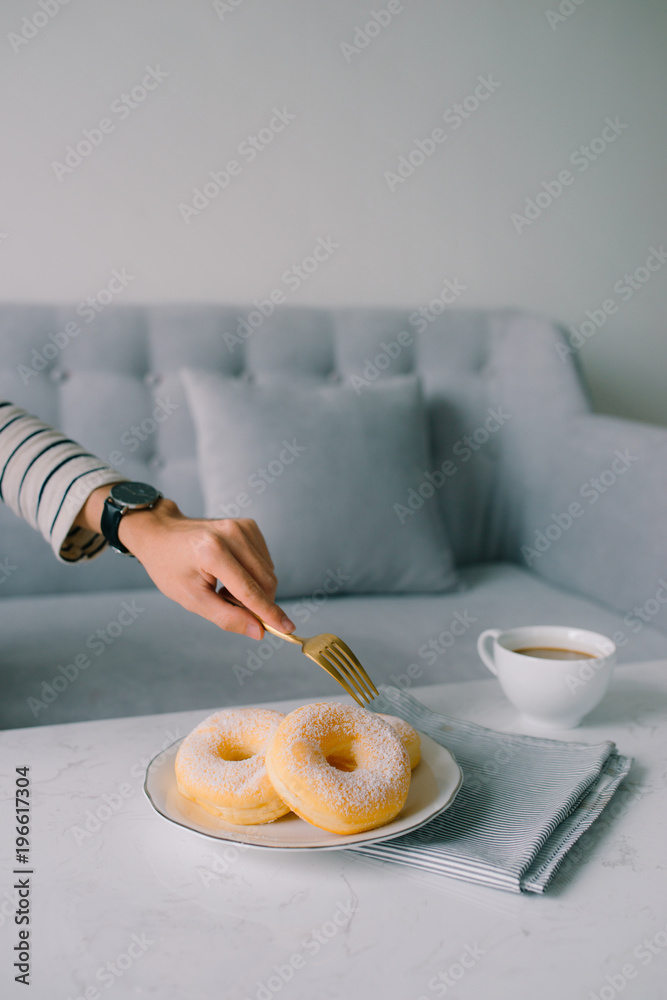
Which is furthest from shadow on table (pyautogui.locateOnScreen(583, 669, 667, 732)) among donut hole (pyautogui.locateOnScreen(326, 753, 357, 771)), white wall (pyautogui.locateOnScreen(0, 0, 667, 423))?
white wall (pyautogui.locateOnScreen(0, 0, 667, 423))

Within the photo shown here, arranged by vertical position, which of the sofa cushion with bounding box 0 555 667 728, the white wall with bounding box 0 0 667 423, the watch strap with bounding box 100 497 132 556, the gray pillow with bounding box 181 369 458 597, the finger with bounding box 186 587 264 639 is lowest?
the sofa cushion with bounding box 0 555 667 728

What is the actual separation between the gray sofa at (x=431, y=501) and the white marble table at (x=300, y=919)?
1.86 ft

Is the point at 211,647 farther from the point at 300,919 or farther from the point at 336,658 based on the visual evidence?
the point at 300,919

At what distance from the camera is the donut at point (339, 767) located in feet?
1.74

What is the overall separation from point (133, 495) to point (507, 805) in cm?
55

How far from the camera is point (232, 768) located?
22.5 inches

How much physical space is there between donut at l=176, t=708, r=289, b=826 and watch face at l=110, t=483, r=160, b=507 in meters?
0.36

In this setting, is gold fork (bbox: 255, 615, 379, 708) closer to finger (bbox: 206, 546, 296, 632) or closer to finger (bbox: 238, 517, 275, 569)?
finger (bbox: 206, 546, 296, 632)

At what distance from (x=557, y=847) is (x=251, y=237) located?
5.52ft

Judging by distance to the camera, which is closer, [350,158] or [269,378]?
[269,378]

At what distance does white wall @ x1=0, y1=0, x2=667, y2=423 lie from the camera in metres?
1.76

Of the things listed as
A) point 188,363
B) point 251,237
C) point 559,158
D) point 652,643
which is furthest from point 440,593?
point 559,158

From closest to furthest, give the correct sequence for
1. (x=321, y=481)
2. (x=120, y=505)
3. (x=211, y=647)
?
(x=120, y=505), (x=211, y=647), (x=321, y=481)

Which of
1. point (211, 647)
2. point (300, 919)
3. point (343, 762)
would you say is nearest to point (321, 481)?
point (211, 647)
